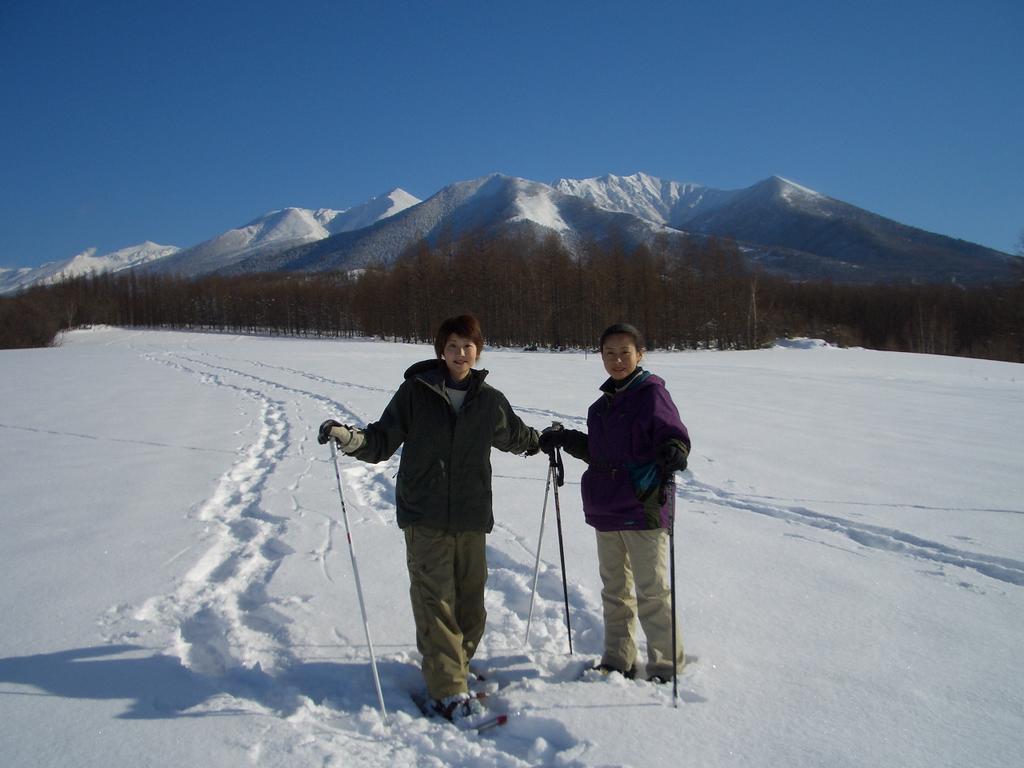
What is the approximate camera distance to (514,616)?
142 inches

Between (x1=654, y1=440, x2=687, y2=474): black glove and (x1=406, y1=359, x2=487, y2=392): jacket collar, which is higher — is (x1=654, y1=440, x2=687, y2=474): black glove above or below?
below

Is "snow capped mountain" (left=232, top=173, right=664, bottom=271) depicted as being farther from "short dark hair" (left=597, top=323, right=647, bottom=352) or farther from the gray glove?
the gray glove

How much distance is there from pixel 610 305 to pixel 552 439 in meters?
44.0

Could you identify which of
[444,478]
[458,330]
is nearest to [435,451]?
[444,478]

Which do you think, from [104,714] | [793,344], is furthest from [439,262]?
[104,714]

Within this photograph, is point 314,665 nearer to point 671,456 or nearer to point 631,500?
point 631,500

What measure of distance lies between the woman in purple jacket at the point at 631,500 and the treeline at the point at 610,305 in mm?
43129

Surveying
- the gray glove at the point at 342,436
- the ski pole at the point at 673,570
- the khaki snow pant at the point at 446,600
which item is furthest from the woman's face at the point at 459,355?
the ski pole at the point at 673,570

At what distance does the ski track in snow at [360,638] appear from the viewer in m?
2.45

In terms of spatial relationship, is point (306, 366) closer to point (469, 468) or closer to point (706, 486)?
point (706, 486)

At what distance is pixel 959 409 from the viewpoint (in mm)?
12258

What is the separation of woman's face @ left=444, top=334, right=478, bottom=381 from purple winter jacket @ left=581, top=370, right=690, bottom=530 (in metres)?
0.69

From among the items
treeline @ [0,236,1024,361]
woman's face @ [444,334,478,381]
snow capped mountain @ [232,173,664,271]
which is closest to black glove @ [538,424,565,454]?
woman's face @ [444,334,478,381]

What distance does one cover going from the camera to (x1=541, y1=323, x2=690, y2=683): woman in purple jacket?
288 cm
